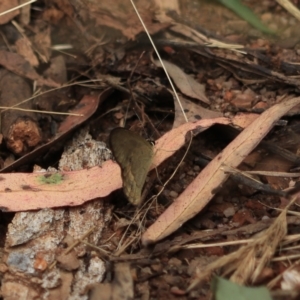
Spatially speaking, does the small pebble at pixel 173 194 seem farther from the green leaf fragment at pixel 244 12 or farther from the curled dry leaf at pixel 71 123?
the green leaf fragment at pixel 244 12

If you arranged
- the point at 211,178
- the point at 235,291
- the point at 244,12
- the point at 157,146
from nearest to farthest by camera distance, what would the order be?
the point at 235,291 → the point at 211,178 → the point at 157,146 → the point at 244,12

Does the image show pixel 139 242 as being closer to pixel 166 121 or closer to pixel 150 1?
pixel 166 121

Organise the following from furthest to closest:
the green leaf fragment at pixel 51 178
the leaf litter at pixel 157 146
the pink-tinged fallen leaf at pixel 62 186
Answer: the green leaf fragment at pixel 51 178, the pink-tinged fallen leaf at pixel 62 186, the leaf litter at pixel 157 146

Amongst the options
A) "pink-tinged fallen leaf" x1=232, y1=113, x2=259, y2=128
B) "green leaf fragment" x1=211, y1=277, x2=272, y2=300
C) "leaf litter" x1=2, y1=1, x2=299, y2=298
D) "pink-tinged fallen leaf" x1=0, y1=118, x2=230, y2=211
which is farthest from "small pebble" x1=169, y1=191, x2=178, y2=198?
"green leaf fragment" x1=211, y1=277, x2=272, y2=300

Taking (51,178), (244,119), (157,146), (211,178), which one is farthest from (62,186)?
(244,119)

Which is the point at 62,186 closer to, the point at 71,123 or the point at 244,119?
the point at 71,123

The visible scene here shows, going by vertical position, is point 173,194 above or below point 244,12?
below

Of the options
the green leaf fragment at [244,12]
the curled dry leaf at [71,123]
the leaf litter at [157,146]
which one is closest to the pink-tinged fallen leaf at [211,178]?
the leaf litter at [157,146]
